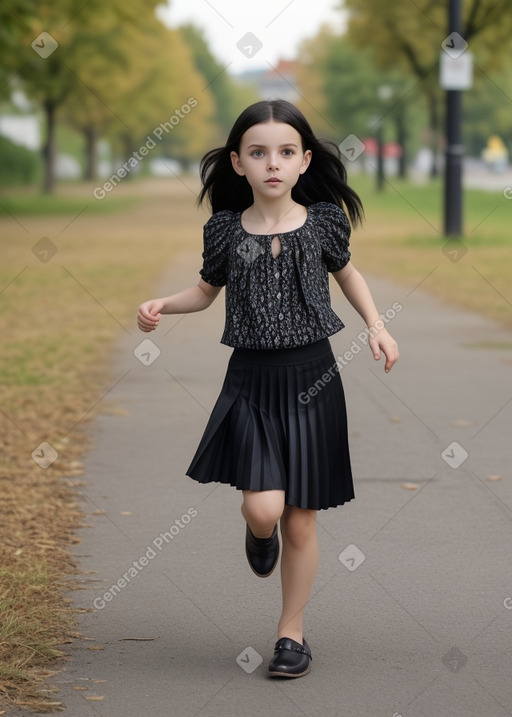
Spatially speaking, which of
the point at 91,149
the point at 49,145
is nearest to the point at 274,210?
the point at 49,145

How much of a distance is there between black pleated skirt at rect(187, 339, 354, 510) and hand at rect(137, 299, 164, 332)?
27 centimetres

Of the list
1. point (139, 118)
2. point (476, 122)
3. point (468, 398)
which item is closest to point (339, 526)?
point (468, 398)

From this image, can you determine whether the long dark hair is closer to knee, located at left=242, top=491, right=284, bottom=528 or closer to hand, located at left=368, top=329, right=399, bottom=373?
hand, located at left=368, top=329, right=399, bottom=373

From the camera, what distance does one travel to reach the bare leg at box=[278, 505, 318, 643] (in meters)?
3.79

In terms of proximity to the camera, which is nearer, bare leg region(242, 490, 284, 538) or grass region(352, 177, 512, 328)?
bare leg region(242, 490, 284, 538)

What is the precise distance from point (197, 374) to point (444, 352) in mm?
2087

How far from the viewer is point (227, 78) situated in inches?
4983

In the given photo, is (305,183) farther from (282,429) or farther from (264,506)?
(264,506)

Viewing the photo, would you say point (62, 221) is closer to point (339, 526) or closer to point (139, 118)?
point (339, 526)

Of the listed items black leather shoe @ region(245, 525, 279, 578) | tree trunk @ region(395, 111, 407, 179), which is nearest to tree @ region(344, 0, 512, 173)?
tree trunk @ region(395, 111, 407, 179)

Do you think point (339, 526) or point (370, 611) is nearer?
point (370, 611)

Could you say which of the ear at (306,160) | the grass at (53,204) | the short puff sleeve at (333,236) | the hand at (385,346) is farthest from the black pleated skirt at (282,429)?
the grass at (53,204)

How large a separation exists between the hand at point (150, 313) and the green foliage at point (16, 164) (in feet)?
152

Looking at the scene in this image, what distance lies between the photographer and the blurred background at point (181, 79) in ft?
98.5
